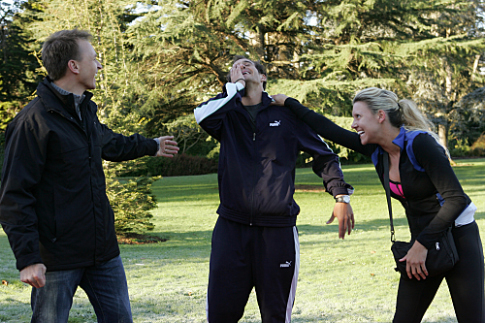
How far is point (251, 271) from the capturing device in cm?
302

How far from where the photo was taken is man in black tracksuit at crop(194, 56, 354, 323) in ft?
9.78

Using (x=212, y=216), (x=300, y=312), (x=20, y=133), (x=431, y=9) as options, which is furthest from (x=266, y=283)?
(x=431, y=9)

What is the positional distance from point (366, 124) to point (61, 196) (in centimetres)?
183

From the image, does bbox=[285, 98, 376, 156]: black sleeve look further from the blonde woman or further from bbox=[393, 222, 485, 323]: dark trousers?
bbox=[393, 222, 485, 323]: dark trousers

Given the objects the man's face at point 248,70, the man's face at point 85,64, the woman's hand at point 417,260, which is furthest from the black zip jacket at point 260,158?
the man's face at point 85,64

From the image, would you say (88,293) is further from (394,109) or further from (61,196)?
(394,109)

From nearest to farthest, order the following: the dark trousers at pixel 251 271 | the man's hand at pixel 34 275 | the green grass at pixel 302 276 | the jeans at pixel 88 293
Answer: the man's hand at pixel 34 275 < the jeans at pixel 88 293 < the dark trousers at pixel 251 271 < the green grass at pixel 302 276

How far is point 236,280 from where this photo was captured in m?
2.99

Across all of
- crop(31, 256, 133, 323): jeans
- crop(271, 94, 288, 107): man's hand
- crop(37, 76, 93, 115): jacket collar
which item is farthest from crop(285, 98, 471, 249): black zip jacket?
crop(37, 76, 93, 115): jacket collar

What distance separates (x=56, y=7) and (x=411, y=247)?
30.3 ft

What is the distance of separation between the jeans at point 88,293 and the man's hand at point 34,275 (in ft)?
0.42

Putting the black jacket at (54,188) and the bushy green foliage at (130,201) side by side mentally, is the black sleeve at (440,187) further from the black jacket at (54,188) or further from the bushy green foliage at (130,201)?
the bushy green foliage at (130,201)

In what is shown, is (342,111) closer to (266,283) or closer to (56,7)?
(56,7)

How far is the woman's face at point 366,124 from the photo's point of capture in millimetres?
2986
